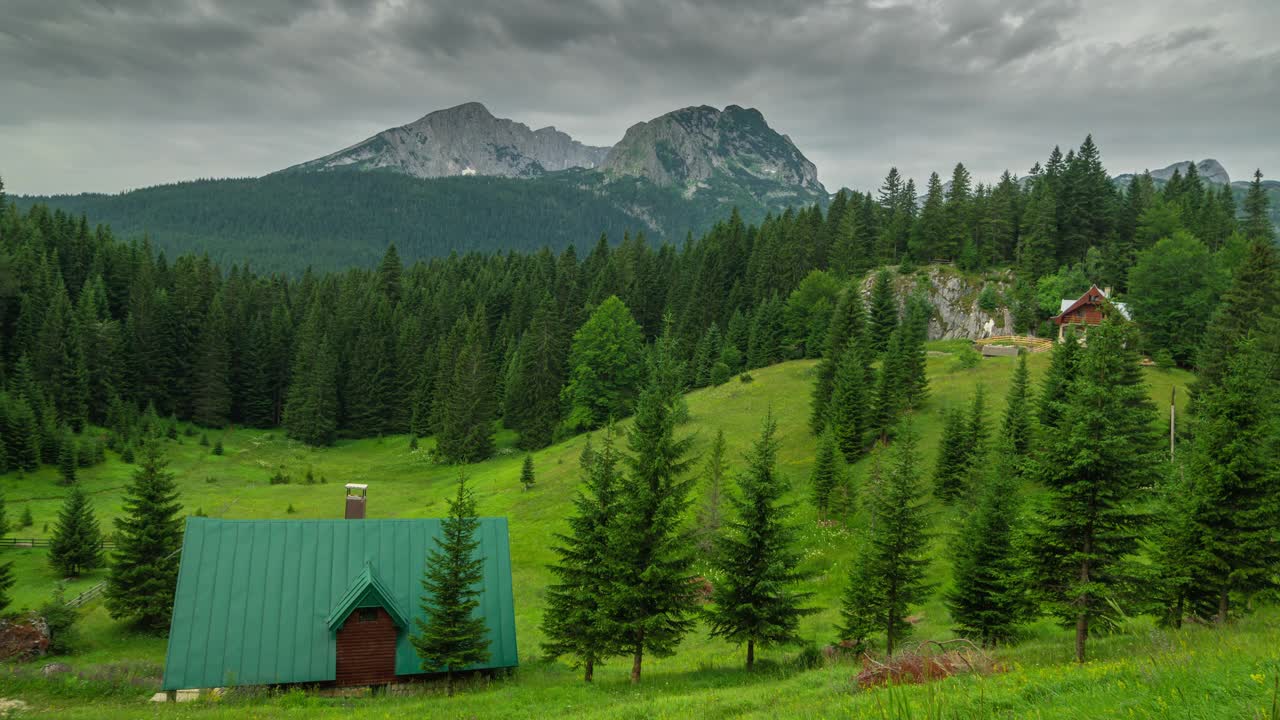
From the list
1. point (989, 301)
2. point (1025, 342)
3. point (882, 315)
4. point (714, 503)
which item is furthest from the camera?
point (989, 301)

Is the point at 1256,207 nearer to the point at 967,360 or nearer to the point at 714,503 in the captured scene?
the point at 967,360

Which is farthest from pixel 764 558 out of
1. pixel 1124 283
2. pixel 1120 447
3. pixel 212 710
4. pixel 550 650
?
pixel 1124 283

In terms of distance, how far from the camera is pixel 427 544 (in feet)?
79.9

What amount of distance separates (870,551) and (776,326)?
61.4 metres

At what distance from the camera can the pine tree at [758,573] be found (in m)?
21.2

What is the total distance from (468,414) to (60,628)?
49.8 m

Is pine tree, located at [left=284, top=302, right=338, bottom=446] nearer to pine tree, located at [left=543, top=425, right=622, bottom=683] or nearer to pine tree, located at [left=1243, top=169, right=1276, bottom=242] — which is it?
pine tree, located at [left=543, top=425, right=622, bottom=683]

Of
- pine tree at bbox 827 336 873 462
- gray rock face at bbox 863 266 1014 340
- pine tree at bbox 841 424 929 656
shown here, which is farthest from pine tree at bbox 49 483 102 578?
gray rock face at bbox 863 266 1014 340

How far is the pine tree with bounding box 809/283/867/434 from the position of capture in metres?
53.6

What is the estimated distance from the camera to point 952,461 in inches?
1588

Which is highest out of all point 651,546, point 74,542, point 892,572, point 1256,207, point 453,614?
point 1256,207

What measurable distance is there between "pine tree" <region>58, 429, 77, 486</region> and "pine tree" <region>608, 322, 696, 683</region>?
2519 inches

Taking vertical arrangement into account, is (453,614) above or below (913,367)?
below

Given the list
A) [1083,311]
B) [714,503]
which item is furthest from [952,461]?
[1083,311]
